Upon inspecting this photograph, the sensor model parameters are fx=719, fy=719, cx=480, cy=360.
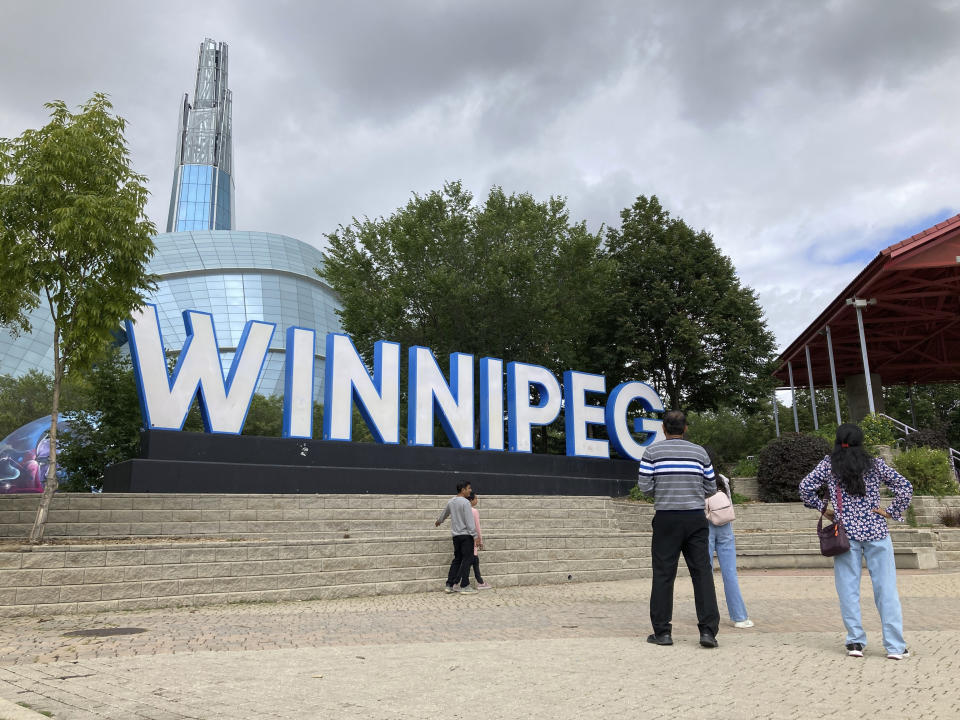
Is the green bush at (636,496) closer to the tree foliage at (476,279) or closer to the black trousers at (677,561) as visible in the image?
the tree foliage at (476,279)

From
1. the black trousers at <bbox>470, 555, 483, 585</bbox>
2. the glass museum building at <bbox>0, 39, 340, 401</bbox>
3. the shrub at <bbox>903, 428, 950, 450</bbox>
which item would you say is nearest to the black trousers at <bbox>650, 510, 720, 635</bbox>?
the black trousers at <bbox>470, 555, 483, 585</bbox>

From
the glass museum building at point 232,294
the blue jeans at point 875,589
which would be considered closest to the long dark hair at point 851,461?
the blue jeans at point 875,589

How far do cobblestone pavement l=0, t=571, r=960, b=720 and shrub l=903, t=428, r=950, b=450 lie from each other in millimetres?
12865

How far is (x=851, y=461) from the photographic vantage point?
213 inches

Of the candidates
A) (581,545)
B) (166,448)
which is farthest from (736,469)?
(166,448)

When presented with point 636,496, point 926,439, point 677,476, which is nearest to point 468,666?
point 677,476

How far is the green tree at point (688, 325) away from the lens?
2489 centimetres

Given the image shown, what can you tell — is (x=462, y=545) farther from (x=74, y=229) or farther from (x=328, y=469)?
(x=74, y=229)

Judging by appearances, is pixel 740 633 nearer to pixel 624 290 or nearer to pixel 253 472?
pixel 253 472

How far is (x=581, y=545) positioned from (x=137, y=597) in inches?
275

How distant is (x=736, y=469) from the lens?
67.4ft

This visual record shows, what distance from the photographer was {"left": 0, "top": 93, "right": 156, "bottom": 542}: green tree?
1012 centimetres

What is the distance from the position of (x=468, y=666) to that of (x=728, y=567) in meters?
3.10

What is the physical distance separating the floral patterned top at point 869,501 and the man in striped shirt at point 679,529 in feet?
2.69
